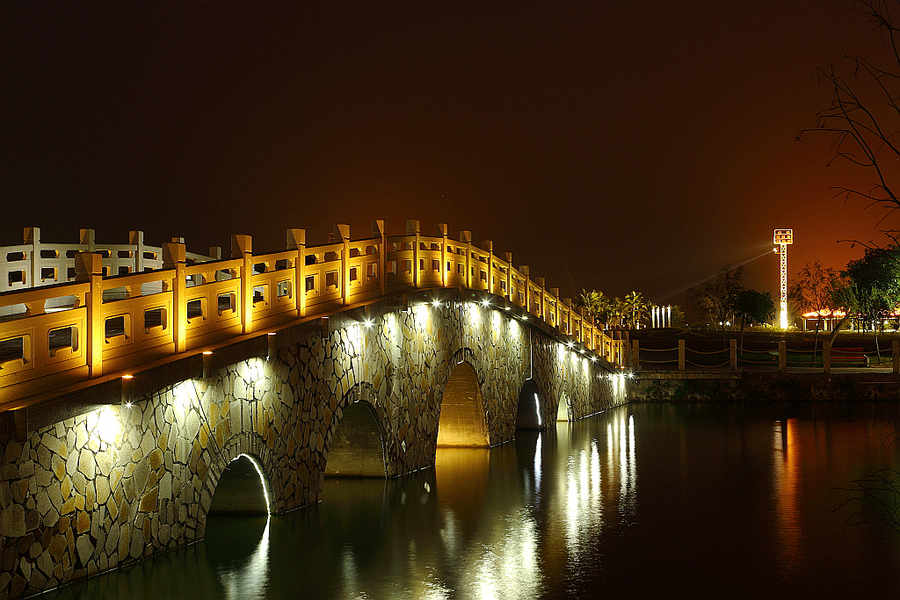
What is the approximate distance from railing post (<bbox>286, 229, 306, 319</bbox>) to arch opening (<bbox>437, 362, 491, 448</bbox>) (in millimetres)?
7040

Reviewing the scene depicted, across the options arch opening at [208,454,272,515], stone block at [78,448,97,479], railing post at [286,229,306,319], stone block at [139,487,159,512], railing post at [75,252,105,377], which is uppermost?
railing post at [286,229,306,319]

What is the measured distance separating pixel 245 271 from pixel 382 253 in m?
4.10

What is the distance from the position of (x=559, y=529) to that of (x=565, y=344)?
13432 millimetres

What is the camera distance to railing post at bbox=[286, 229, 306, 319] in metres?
11.7

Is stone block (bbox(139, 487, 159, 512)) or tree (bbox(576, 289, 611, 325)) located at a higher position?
tree (bbox(576, 289, 611, 325))

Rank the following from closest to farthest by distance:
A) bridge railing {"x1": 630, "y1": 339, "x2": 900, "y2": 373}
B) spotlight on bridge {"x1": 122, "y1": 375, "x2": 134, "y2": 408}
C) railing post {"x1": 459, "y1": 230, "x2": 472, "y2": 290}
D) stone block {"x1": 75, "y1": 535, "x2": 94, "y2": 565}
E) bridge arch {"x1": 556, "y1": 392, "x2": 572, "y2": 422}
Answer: stone block {"x1": 75, "y1": 535, "x2": 94, "y2": 565}, spotlight on bridge {"x1": 122, "y1": 375, "x2": 134, "y2": 408}, railing post {"x1": 459, "y1": 230, "x2": 472, "y2": 290}, bridge arch {"x1": 556, "y1": 392, "x2": 572, "y2": 422}, bridge railing {"x1": 630, "y1": 339, "x2": 900, "y2": 373}

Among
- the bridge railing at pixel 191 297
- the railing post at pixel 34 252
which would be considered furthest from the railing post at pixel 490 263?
the railing post at pixel 34 252

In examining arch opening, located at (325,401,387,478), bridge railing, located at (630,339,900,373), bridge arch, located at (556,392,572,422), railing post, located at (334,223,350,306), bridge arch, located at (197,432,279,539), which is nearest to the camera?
bridge arch, located at (197,432,279,539)

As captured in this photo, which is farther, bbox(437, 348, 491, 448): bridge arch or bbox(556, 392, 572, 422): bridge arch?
bbox(556, 392, 572, 422): bridge arch

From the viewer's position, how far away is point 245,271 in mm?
10562

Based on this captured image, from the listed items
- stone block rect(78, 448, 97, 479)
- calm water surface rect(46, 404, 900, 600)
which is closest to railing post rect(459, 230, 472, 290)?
calm water surface rect(46, 404, 900, 600)

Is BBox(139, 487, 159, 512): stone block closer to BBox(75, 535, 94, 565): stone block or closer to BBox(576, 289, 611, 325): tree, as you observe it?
BBox(75, 535, 94, 565): stone block

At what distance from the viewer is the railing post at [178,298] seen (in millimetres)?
9320

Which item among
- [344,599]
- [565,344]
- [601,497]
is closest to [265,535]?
[344,599]
